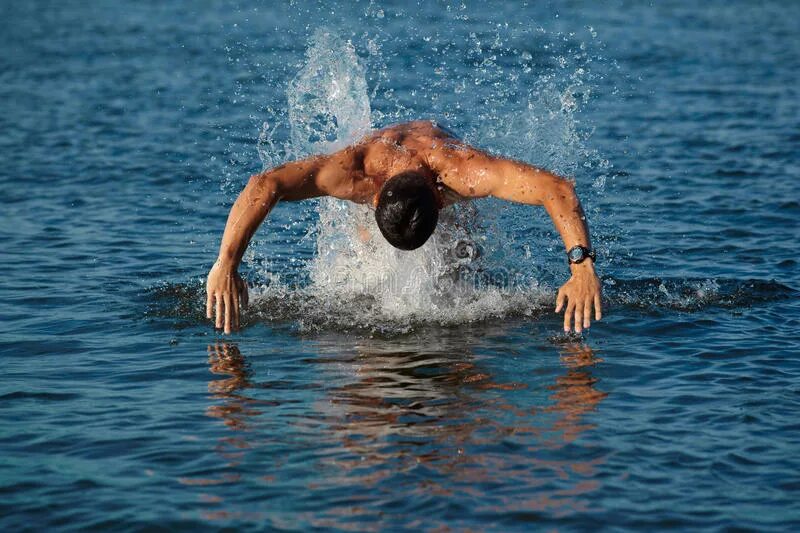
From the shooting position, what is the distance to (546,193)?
8.34 meters

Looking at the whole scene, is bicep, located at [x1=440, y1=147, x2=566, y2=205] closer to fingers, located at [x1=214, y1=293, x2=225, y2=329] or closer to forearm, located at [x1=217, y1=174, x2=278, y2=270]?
forearm, located at [x1=217, y1=174, x2=278, y2=270]

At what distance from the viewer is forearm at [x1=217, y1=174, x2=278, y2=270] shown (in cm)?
837

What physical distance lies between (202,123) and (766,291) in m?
11.0

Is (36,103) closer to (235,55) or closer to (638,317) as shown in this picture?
(235,55)

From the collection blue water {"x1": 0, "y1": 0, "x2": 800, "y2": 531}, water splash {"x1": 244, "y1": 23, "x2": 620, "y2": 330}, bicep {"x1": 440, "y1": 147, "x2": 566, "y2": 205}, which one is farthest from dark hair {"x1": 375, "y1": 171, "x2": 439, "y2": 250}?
water splash {"x1": 244, "y1": 23, "x2": 620, "y2": 330}

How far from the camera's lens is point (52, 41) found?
29.7m

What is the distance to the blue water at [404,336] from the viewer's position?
650 centimetres

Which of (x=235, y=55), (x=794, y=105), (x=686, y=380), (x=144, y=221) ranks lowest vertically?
(x=686, y=380)

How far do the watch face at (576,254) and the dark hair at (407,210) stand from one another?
1017 mm

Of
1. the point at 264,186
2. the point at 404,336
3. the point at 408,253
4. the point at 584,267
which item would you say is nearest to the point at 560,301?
the point at 584,267

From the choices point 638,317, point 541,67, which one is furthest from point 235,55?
point 638,317

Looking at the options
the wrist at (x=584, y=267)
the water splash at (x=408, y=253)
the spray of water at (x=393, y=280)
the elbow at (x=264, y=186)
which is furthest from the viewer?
the water splash at (x=408, y=253)

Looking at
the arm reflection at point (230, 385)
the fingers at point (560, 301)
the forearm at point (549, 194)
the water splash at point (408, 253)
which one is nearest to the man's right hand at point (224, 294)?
the arm reflection at point (230, 385)

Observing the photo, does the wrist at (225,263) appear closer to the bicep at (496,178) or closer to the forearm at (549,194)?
the bicep at (496,178)
